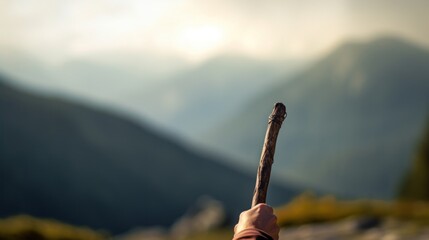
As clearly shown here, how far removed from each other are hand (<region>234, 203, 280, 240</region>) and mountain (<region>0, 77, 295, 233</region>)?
252 ft

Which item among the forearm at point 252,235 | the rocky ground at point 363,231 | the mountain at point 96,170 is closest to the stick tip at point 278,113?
the forearm at point 252,235

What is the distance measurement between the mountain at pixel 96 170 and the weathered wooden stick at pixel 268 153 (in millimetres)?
76116

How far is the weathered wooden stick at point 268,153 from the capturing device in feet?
12.8

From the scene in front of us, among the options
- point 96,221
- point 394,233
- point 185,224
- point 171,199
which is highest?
point 171,199

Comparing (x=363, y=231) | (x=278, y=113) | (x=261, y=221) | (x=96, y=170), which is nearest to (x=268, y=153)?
(x=278, y=113)

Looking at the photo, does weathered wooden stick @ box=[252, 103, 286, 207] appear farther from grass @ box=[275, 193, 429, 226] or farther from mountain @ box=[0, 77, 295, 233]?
mountain @ box=[0, 77, 295, 233]

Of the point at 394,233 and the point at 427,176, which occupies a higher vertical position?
the point at 427,176

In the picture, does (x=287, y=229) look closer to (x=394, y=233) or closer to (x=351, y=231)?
(x=351, y=231)

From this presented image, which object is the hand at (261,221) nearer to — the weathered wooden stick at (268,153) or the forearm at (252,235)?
the forearm at (252,235)

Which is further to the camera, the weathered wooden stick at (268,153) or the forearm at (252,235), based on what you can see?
the weathered wooden stick at (268,153)

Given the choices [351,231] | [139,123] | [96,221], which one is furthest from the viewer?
[139,123]

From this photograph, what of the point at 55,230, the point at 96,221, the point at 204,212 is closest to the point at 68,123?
the point at 96,221

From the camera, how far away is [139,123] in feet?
405

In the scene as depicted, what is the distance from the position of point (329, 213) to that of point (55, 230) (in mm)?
7628
